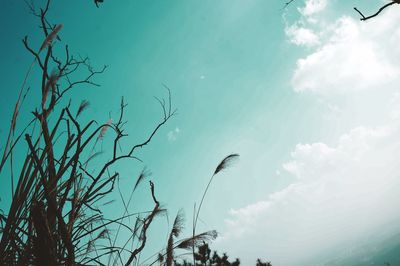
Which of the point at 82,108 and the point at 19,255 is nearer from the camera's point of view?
the point at 19,255

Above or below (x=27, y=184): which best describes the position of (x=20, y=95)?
above

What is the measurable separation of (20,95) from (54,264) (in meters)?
0.74

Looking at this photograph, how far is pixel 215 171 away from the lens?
2.96 metres

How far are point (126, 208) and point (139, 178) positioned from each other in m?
0.29

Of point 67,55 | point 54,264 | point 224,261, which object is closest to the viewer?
point 54,264

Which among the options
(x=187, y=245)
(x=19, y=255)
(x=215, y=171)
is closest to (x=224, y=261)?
(x=215, y=171)

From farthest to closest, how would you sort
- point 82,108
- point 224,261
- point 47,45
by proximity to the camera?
point 224,261 → point 82,108 → point 47,45

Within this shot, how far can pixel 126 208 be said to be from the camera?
229 centimetres

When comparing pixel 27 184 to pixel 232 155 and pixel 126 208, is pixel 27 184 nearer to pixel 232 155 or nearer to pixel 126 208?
pixel 126 208

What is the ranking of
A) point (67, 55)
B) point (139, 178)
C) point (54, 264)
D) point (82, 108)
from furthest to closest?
point (139, 178) → point (67, 55) → point (82, 108) → point (54, 264)

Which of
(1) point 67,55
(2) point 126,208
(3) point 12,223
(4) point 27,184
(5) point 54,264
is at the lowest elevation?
(5) point 54,264

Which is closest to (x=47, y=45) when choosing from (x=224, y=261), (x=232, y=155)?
(x=232, y=155)

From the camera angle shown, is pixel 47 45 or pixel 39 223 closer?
pixel 39 223

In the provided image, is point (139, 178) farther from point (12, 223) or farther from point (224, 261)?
point (224, 261)
